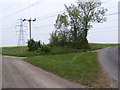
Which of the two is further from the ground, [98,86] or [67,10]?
[67,10]

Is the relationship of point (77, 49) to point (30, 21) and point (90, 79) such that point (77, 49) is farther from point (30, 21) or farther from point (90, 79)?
point (90, 79)

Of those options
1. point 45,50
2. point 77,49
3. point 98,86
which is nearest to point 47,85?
point 98,86

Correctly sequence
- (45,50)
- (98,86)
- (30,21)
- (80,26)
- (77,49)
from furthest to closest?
(30,21) < (80,26) < (77,49) < (45,50) < (98,86)

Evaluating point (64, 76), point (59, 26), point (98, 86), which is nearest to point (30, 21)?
point (59, 26)

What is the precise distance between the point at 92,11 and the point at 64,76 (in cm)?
3519

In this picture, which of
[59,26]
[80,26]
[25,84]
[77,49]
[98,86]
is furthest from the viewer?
[59,26]

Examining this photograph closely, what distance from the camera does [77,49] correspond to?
142ft

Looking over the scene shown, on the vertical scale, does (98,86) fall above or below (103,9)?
below

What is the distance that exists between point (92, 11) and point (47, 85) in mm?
38453

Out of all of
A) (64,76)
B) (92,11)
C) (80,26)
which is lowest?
(64,76)

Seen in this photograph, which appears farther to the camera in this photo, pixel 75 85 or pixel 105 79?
pixel 105 79

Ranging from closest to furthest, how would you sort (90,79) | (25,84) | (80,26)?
(25,84)
(90,79)
(80,26)

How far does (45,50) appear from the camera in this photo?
132 ft

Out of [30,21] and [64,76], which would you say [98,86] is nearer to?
[64,76]
